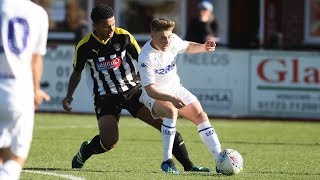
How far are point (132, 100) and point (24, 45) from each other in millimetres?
4350

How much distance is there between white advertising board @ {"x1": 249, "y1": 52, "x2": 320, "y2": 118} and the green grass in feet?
1.38

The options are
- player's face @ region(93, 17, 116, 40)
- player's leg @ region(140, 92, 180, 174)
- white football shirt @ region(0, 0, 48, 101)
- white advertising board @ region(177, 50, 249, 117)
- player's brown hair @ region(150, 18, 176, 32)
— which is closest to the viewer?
white football shirt @ region(0, 0, 48, 101)

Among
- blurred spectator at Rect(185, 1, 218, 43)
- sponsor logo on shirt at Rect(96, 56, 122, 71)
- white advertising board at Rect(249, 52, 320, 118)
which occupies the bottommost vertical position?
white advertising board at Rect(249, 52, 320, 118)

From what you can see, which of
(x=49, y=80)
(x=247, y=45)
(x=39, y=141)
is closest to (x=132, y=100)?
(x=39, y=141)

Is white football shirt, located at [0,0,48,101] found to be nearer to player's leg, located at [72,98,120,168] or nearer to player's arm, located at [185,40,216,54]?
player's arm, located at [185,40,216,54]

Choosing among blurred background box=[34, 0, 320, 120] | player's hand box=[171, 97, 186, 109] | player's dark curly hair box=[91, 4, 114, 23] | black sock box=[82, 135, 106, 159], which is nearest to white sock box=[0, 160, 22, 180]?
player's hand box=[171, 97, 186, 109]

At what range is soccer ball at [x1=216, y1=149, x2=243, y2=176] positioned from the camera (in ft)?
33.9

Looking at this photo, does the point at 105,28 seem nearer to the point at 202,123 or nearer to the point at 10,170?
the point at 202,123

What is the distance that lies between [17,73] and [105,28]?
3891 mm

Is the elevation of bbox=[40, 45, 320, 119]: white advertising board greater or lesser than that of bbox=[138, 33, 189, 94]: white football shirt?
lesser

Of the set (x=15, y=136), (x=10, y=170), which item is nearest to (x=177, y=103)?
(x=15, y=136)

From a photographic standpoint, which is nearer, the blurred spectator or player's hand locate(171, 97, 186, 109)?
player's hand locate(171, 97, 186, 109)

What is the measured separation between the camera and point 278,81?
20.3 meters

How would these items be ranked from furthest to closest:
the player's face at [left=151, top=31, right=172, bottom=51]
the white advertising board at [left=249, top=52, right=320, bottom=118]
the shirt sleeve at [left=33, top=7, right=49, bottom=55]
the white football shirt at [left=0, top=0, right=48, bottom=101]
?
1. the white advertising board at [left=249, top=52, right=320, bottom=118]
2. the player's face at [left=151, top=31, right=172, bottom=51]
3. the shirt sleeve at [left=33, top=7, right=49, bottom=55]
4. the white football shirt at [left=0, top=0, right=48, bottom=101]
